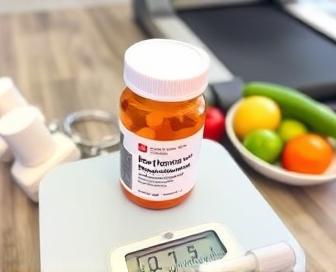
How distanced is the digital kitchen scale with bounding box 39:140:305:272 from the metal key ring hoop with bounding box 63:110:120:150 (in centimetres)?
12

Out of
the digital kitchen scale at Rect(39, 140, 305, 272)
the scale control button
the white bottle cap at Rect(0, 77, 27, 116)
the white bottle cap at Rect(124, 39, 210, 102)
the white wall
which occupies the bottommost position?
the white wall

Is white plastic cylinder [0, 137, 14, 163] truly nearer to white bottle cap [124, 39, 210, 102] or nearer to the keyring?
the keyring

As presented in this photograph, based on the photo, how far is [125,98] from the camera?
0.44 metres

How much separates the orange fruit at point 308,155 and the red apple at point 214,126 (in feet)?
0.36

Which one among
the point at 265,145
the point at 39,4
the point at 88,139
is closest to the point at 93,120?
the point at 88,139

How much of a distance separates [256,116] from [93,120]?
271mm

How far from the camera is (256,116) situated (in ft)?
2.17

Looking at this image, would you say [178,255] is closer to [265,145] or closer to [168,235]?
[168,235]

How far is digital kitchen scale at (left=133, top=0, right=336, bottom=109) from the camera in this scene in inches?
33.5

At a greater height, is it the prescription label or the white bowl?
the prescription label

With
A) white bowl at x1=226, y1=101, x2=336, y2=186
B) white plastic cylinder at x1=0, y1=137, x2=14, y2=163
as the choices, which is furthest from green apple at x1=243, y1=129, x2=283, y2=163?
white plastic cylinder at x1=0, y1=137, x2=14, y2=163

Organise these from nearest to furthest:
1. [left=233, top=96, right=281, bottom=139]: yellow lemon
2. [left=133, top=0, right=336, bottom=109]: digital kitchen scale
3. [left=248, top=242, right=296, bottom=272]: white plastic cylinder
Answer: [left=248, top=242, right=296, bottom=272]: white plastic cylinder < [left=233, top=96, right=281, bottom=139]: yellow lemon < [left=133, top=0, right=336, bottom=109]: digital kitchen scale

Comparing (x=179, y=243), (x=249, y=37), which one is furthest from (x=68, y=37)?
(x=179, y=243)

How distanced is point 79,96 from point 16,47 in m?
0.26
